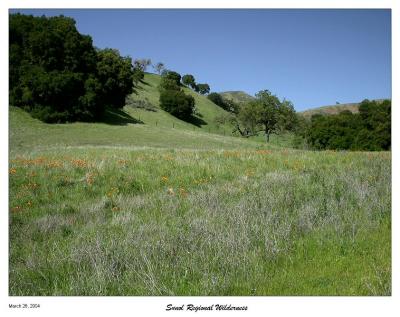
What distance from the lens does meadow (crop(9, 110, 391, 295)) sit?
468 centimetres

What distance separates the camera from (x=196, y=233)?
618 cm

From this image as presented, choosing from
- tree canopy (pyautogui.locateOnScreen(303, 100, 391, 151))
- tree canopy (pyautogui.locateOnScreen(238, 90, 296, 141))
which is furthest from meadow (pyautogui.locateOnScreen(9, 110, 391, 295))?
tree canopy (pyautogui.locateOnScreen(238, 90, 296, 141))

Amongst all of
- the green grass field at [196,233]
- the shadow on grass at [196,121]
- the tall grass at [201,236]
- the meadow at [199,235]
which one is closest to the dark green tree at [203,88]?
the shadow on grass at [196,121]

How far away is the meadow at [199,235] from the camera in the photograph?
4680 mm

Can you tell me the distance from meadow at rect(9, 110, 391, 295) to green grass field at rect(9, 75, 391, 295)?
22 millimetres

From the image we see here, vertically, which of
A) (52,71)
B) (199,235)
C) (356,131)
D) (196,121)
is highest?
(52,71)

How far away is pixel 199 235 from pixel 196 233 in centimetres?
8

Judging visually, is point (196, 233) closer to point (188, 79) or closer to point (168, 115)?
point (168, 115)

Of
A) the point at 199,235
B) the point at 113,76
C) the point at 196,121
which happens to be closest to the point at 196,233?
the point at 199,235

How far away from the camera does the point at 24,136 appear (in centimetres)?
3803

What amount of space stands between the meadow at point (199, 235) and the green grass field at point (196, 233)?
22 millimetres

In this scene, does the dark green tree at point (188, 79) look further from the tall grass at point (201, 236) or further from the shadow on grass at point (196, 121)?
the tall grass at point (201, 236)

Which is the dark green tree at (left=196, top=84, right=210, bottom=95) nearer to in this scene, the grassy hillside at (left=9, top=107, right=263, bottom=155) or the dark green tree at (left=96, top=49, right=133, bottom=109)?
the dark green tree at (left=96, top=49, right=133, bottom=109)

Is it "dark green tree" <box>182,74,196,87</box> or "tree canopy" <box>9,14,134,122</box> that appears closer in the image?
"tree canopy" <box>9,14,134,122</box>
